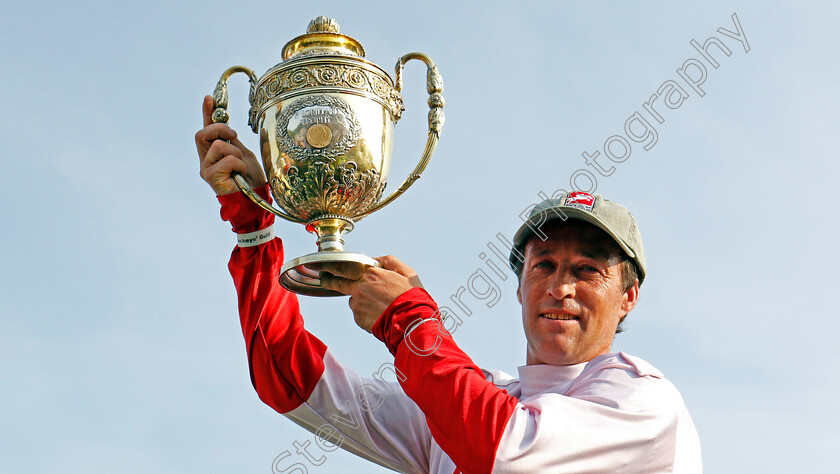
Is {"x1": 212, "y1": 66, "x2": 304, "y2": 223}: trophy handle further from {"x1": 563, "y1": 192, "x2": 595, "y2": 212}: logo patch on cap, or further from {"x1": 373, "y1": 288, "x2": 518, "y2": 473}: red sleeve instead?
{"x1": 563, "y1": 192, "x2": 595, "y2": 212}: logo patch on cap

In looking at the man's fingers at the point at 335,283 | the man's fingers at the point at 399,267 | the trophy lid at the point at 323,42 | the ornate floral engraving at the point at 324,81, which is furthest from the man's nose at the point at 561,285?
the trophy lid at the point at 323,42

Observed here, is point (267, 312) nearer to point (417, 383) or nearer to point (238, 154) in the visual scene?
point (238, 154)

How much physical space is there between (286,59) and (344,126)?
562mm

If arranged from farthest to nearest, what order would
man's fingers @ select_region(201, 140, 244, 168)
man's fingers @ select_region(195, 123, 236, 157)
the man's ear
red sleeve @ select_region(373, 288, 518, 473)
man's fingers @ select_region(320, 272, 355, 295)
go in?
1. the man's ear
2. man's fingers @ select_region(195, 123, 236, 157)
3. man's fingers @ select_region(201, 140, 244, 168)
4. man's fingers @ select_region(320, 272, 355, 295)
5. red sleeve @ select_region(373, 288, 518, 473)

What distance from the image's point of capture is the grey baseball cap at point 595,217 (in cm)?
493

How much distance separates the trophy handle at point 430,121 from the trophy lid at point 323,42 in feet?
0.91

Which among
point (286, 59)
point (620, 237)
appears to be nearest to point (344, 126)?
point (286, 59)

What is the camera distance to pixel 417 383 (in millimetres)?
4188

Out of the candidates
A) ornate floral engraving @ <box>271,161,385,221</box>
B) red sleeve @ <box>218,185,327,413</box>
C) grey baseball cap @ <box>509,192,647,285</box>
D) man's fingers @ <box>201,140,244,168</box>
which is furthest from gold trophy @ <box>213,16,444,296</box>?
grey baseball cap @ <box>509,192,647,285</box>

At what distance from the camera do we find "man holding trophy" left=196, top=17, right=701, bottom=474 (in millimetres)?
4145

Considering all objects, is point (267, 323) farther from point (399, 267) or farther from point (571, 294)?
point (571, 294)

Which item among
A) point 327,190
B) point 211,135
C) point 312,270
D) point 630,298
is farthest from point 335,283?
point 630,298

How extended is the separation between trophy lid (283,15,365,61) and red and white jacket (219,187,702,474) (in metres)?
0.75

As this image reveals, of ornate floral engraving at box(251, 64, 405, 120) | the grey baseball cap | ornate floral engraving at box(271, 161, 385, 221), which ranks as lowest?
the grey baseball cap
